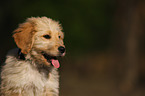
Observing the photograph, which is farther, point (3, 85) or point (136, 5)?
point (136, 5)

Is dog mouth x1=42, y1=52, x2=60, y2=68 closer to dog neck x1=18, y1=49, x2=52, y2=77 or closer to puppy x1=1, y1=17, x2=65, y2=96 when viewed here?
puppy x1=1, y1=17, x2=65, y2=96

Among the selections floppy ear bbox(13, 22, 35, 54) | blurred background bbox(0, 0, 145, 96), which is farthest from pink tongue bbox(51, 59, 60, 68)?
blurred background bbox(0, 0, 145, 96)

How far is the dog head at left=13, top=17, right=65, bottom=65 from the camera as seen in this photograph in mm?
5869

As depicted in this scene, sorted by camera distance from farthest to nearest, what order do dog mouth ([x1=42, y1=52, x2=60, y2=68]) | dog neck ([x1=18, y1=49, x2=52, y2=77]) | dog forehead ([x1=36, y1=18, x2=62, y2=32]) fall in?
dog forehead ([x1=36, y1=18, x2=62, y2=32])
dog mouth ([x1=42, y1=52, x2=60, y2=68])
dog neck ([x1=18, y1=49, x2=52, y2=77])

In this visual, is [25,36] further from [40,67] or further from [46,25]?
[40,67]

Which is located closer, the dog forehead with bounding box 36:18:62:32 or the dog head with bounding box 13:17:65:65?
the dog head with bounding box 13:17:65:65

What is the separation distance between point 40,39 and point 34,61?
48 centimetres

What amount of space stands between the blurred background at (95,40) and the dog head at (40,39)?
8446 mm

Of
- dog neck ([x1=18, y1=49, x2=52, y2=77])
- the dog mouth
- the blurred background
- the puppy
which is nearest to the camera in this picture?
the puppy

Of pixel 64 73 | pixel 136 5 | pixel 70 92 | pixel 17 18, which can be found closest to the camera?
pixel 136 5

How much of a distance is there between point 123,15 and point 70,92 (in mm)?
4975

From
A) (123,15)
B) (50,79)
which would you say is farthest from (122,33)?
(50,79)

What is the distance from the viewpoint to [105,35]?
24.0 meters

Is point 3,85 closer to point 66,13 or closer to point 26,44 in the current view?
point 26,44
